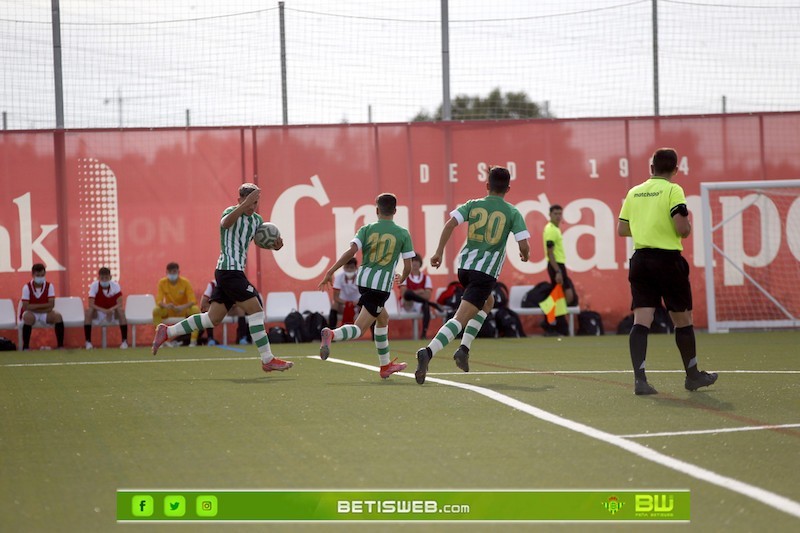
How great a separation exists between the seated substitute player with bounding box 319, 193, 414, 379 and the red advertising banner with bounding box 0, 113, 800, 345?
8.97 meters

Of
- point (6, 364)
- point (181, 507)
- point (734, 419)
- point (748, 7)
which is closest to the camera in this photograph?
point (181, 507)

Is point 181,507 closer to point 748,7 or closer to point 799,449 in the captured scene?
point 799,449

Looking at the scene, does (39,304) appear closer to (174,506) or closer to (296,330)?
(296,330)

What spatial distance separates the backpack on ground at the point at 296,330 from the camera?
19531 millimetres

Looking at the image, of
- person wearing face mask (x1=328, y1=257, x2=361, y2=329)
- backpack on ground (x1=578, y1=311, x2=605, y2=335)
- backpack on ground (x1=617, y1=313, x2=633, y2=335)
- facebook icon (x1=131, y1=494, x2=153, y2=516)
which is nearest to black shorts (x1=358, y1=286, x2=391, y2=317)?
facebook icon (x1=131, y1=494, x2=153, y2=516)

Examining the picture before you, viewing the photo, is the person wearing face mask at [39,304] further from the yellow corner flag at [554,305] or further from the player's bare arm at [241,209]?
the player's bare arm at [241,209]

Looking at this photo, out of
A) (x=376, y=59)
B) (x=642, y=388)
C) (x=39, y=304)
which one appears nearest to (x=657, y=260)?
(x=642, y=388)

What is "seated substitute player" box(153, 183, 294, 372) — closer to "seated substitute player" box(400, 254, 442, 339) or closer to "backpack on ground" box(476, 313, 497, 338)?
"seated substitute player" box(400, 254, 442, 339)

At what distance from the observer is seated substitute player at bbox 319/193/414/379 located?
37.2ft

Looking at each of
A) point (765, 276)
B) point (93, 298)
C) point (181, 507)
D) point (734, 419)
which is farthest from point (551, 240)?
point (181, 507)

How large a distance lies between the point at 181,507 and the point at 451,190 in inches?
630

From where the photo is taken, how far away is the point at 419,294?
789 inches

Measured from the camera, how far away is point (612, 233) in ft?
68.9

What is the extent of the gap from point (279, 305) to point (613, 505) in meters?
15.3
